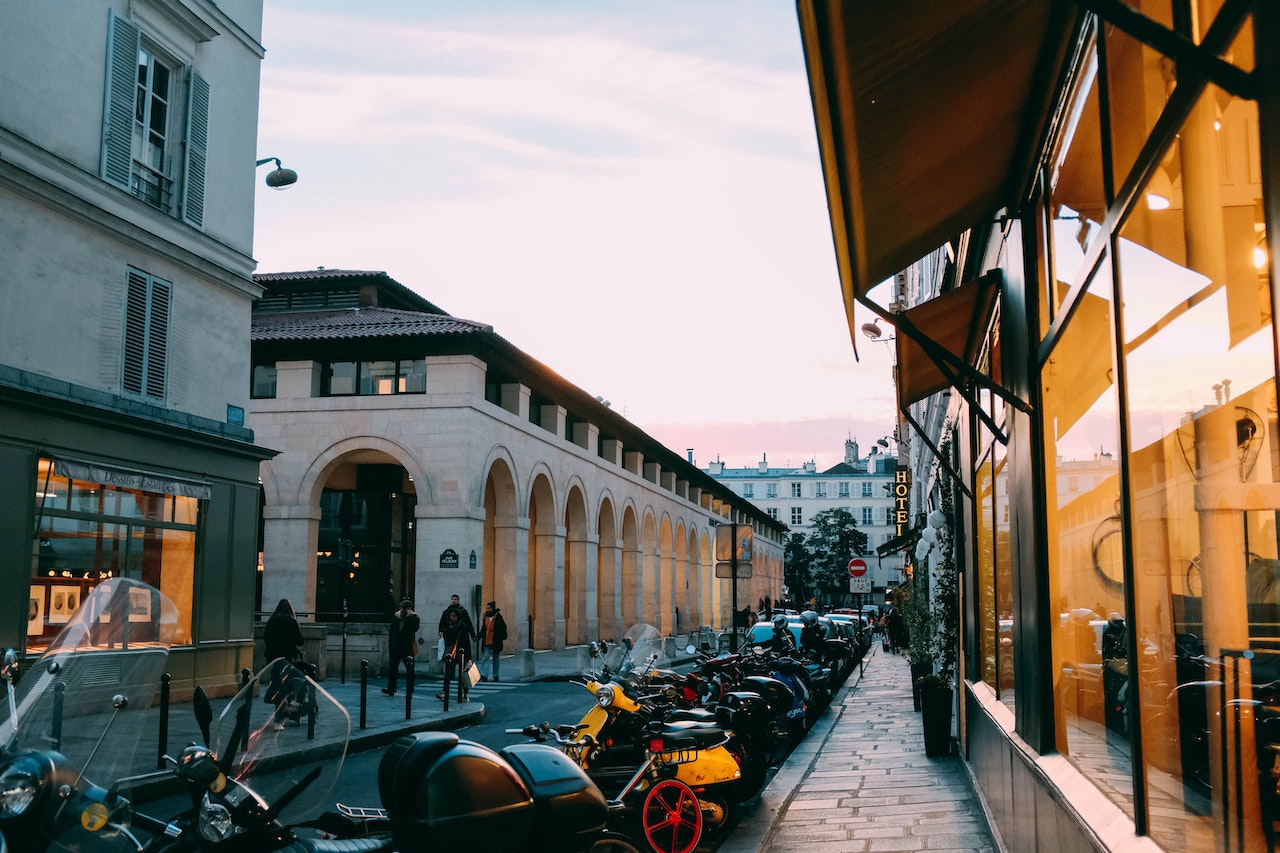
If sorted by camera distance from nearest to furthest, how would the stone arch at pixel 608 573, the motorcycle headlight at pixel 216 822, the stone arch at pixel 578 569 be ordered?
the motorcycle headlight at pixel 216 822
the stone arch at pixel 578 569
the stone arch at pixel 608 573

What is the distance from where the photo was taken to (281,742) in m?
3.81

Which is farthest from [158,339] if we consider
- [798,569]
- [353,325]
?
[798,569]

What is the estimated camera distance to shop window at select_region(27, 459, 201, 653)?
15.0 metres

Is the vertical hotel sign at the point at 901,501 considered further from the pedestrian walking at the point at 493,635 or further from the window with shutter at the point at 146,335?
the window with shutter at the point at 146,335

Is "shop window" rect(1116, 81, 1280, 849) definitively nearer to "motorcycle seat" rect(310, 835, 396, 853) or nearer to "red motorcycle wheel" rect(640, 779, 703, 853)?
"motorcycle seat" rect(310, 835, 396, 853)

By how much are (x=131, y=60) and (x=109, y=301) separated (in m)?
3.65

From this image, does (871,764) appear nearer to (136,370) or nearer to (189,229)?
(136,370)

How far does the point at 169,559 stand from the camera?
17750mm

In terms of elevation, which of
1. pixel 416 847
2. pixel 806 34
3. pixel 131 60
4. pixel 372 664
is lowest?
pixel 372 664

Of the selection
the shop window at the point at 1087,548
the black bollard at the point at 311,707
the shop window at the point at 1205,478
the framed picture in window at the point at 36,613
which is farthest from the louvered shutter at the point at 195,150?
the shop window at the point at 1205,478

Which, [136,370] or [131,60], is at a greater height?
[131,60]

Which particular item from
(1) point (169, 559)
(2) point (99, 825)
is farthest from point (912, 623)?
(2) point (99, 825)

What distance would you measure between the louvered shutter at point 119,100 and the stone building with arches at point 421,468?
39.5 ft

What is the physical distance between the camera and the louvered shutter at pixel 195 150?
59.6 ft
